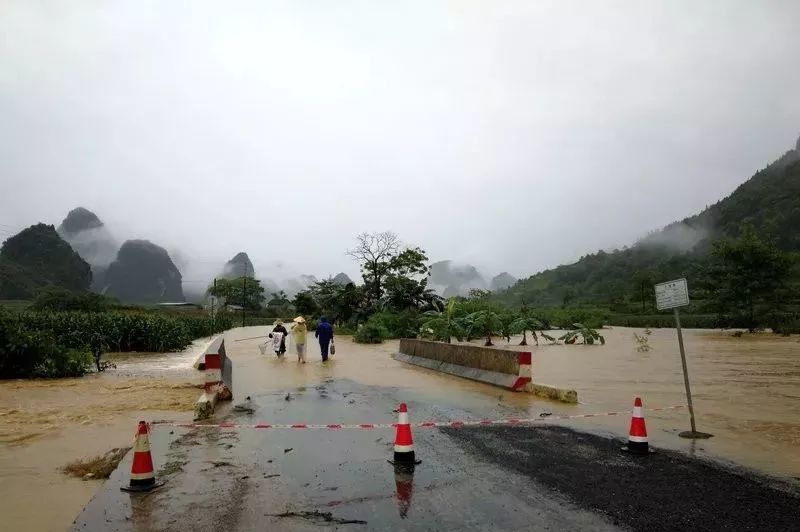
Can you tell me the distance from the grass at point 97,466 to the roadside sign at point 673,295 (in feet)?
25.3

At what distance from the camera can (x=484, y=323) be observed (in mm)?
31906

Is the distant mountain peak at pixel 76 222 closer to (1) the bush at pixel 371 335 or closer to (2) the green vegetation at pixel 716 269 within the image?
(2) the green vegetation at pixel 716 269

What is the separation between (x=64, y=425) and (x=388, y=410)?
19.1 ft

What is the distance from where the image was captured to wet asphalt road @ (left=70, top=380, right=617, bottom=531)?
471 centimetres

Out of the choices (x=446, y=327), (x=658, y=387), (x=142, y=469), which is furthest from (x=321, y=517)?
(x=446, y=327)

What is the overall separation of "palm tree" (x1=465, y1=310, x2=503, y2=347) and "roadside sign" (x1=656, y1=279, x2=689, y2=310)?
2235 centimetres

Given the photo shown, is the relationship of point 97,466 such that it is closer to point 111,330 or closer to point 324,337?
point 324,337

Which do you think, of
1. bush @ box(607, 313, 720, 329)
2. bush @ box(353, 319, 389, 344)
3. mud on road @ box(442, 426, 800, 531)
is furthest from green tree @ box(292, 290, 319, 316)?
mud on road @ box(442, 426, 800, 531)

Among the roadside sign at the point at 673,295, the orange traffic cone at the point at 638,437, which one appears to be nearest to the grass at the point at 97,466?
the orange traffic cone at the point at 638,437

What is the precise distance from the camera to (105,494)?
5.58m

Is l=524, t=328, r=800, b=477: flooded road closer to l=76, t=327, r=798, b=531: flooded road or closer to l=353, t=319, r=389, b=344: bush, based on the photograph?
l=76, t=327, r=798, b=531: flooded road

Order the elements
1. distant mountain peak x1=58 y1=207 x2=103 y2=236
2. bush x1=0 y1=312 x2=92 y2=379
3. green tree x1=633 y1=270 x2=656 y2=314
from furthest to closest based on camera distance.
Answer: distant mountain peak x1=58 y1=207 x2=103 y2=236
green tree x1=633 y1=270 x2=656 y2=314
bush x1=0 y1=312 x2=92 y2=379

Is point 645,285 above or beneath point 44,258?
beneath

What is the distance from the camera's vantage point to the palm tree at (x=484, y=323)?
3125 cm
